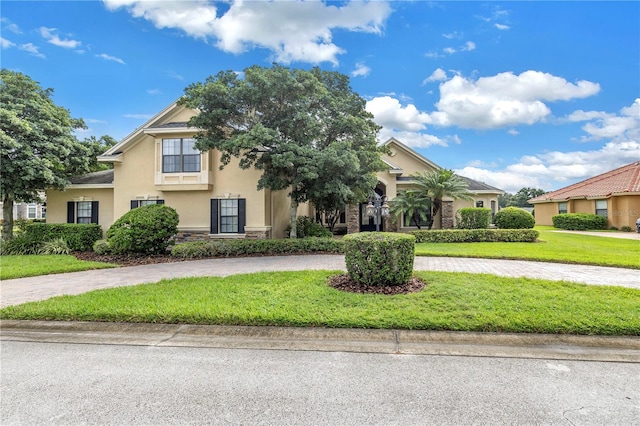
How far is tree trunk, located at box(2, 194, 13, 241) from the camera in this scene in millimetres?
13887

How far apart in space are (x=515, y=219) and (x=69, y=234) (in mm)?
20734

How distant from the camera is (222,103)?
443 inches

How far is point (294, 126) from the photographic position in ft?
36.7

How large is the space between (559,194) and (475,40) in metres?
22.5

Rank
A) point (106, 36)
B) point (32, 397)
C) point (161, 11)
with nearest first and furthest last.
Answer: point (32, 397) < point (161, 11) < point (106, 36)

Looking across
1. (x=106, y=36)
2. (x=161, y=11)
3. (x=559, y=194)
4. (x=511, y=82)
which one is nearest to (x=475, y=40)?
(x=511, y=82)

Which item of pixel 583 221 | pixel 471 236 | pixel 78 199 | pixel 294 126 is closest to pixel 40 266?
pixel 78 199

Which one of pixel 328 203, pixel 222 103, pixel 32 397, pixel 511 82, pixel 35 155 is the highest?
pixel 511 82

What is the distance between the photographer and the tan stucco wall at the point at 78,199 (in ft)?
53.5

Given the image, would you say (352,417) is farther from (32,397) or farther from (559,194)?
(559,194)

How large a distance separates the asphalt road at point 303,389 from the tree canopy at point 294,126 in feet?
24.5

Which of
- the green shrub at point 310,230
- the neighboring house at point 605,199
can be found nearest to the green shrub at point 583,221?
the neighboring house at point 605,199

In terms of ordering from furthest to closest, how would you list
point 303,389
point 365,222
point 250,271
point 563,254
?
point 365,222, point 563,254, point 250,271, point 303,389

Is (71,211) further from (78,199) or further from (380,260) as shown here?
(380,260)
